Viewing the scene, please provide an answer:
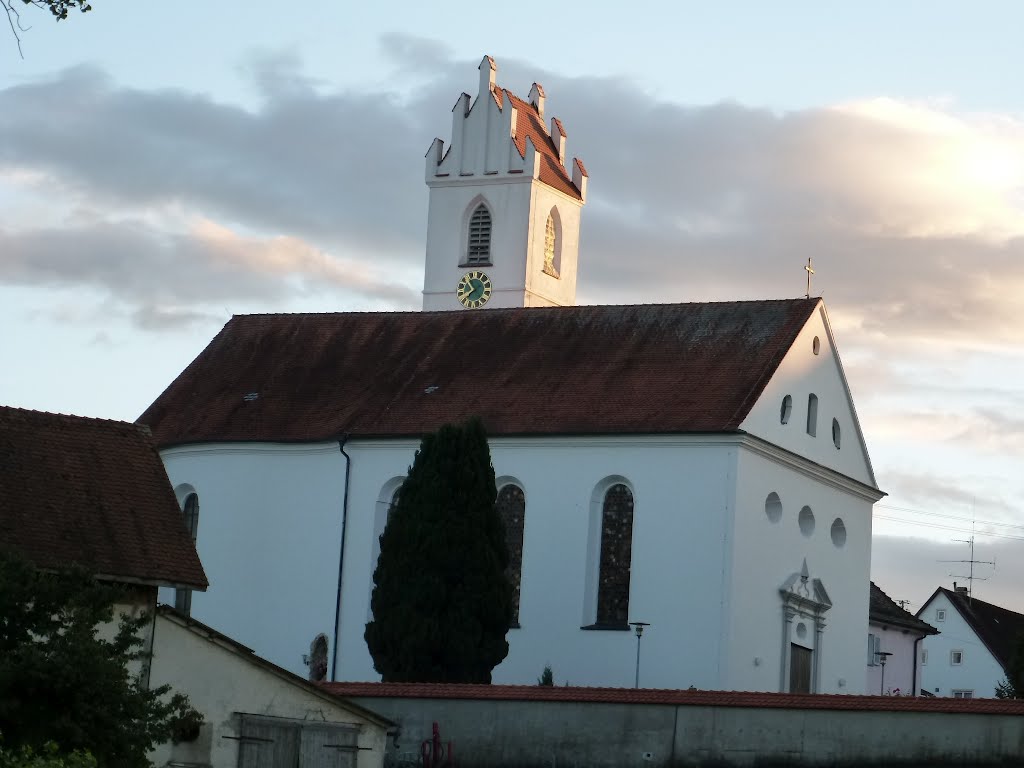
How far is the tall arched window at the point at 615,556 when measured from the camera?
4747 cm

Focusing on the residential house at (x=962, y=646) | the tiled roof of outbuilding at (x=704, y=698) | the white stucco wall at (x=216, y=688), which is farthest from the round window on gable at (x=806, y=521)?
the residential house at (x=962, y=646)

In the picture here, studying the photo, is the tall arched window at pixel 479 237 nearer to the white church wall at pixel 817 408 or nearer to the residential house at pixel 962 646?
the white church wall at pixel 817 408

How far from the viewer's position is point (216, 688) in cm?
3155

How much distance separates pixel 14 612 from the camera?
2527 cm

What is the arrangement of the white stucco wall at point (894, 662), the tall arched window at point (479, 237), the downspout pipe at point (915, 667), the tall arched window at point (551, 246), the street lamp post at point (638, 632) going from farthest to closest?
the downspout pipe at point (915, 667), the white stucco wall at point (894, 662), the tall arched window at point (551, 246), the tall arched window at point (479, 237), the street lamp post at point (638, 632)

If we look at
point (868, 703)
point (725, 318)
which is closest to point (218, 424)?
point (725, 318)

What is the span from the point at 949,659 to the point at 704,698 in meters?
56.8

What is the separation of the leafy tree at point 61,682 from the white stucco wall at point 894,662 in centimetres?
4625

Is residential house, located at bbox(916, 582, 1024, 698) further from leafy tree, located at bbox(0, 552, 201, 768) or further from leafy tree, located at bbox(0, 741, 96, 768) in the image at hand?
leafy tree, located at bbox(0, 741, 96, 768)

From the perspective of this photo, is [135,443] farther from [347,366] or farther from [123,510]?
[347,366]

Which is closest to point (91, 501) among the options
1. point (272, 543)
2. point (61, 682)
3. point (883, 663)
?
point (61, 682)

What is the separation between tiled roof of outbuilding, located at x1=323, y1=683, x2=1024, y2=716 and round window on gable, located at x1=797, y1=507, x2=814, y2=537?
51.8 ft

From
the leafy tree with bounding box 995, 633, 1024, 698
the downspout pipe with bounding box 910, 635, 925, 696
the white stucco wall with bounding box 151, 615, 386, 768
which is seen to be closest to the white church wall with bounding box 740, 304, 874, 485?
the leafy tree with bounding box 995, 633, 1024, 698

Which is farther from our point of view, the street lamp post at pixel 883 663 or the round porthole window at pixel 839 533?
the street lamp post at pixel 883 663
